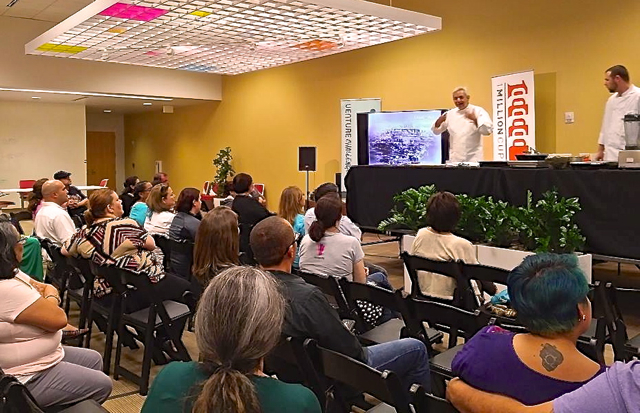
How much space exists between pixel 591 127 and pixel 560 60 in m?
0.98

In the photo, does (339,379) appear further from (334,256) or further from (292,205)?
(292,205)

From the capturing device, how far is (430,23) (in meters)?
8.25

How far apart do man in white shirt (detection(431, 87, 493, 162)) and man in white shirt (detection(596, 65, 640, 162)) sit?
1.22 meters

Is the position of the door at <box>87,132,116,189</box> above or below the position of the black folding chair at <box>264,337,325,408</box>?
above

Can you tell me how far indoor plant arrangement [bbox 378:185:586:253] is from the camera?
4602 mm

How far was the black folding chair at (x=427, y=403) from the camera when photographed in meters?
1.59

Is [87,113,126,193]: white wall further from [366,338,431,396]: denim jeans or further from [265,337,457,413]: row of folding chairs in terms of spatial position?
[265,337,457,413]: row of folding chairs

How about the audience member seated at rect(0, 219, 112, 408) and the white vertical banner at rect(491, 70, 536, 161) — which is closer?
the audience member seated at rect(0, 219, 112, 408)

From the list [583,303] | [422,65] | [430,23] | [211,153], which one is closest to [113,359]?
[583,303]

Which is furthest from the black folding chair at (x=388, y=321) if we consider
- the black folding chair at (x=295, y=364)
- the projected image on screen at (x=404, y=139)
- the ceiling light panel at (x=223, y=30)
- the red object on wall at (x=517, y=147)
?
the projected image on screen at (x=404, y=139)

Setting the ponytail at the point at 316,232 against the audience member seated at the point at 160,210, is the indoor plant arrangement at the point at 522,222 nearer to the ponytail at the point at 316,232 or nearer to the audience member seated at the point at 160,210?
the ponytail at the point at 316,232

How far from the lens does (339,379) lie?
6.43ft

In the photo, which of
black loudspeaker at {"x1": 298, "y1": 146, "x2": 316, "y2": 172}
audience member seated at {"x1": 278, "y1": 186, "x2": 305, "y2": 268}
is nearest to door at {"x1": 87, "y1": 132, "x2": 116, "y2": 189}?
black loudspeaker at {"x1": 298, "y1": 146, "x2": 316, "y2": 172}

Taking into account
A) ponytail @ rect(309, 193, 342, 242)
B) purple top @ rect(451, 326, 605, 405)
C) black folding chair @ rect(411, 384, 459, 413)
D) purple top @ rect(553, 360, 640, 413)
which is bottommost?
black folding chair @ rect(411, 384, 459, 413)
